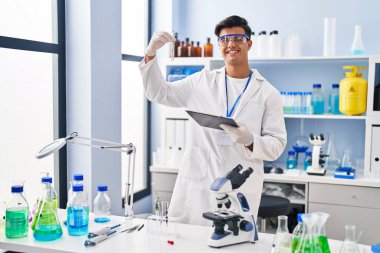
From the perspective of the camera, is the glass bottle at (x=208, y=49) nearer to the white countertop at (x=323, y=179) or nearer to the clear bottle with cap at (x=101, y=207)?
the white countertop at (x=323, y=179)

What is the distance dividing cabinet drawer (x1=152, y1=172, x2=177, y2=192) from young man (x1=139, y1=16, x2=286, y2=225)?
126cm

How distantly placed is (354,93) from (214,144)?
1485 mm

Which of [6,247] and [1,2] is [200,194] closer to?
[6,247]

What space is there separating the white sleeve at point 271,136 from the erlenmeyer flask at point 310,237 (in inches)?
26.0

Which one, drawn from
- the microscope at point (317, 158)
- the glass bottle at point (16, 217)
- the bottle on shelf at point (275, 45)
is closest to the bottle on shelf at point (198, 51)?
the bottle on shelf at point (275, 45)

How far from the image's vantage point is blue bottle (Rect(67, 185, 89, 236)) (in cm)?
181

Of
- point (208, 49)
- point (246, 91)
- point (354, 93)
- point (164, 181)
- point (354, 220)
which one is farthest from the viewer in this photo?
point (208, 49)

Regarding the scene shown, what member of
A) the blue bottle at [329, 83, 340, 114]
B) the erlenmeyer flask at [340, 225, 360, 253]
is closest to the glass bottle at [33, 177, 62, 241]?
the erlenmeyer flask at [340, 225, 360, 253]

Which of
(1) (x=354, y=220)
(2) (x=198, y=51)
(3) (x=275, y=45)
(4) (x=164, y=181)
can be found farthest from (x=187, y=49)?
(1) (x=354, y=220)

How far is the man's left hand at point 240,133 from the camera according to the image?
1947 millimetres

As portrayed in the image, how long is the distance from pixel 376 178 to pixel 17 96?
97.2 inches

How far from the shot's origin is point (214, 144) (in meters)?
2.25

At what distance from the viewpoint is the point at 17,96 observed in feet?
8.53

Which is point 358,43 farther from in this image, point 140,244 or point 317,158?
point 140,244
